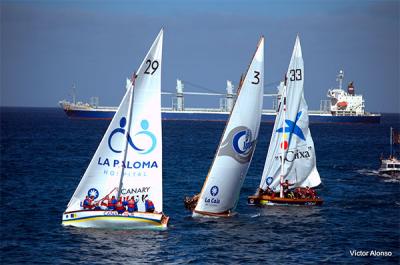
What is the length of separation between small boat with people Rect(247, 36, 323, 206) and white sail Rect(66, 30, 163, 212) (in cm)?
1400

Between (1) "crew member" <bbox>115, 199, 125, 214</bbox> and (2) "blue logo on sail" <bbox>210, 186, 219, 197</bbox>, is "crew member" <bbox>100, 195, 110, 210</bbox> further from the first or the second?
(2) "blue logo on sail" <bbox>210, 186, 219, 197</bbox>

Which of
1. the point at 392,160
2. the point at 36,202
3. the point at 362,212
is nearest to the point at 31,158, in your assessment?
the point at 36,202

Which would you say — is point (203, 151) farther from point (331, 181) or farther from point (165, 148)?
point (331, 181)

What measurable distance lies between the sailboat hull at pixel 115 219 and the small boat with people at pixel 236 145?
5028 millimetres

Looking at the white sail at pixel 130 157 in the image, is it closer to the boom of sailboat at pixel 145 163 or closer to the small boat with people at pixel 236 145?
the boom of sailboat at pixel 145 163

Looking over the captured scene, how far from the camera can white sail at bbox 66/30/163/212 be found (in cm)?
4122

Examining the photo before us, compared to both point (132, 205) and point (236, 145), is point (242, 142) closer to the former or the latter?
point (236, 145)

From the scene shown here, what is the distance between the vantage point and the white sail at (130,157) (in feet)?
135

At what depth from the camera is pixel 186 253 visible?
128 feet

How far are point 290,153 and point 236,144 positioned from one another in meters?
11.5

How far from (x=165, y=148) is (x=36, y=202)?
61.1 meters

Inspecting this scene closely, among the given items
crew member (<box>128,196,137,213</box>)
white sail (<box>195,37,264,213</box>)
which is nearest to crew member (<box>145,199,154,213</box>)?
crew member (<box>128,196,137,213</box>)

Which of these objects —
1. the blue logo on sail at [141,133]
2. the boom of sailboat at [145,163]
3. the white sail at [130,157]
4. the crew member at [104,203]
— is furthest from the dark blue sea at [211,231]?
the blue logo on sail at [141,133]

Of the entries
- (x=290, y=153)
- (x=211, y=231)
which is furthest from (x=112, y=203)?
(x=290, y=153)
